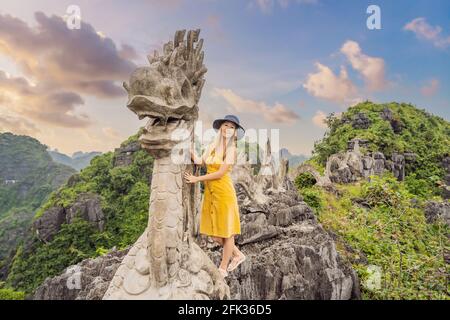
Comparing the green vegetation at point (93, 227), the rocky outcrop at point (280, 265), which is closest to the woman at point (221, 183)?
the rocky outcrop at point (280, 265)

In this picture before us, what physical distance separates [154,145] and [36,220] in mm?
24719

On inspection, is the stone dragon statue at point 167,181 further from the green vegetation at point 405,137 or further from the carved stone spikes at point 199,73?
the green vegetation at point 405,137

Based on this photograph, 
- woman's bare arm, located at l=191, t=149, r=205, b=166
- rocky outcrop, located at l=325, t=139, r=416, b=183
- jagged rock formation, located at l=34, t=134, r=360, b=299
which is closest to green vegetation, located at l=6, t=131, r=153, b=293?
jagged rock formation, located at l=34, t=134, r=360, b=299

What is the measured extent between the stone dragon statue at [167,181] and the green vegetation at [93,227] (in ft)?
62.0

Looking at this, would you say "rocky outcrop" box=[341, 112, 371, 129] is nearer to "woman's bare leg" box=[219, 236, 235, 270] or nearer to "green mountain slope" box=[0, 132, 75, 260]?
"green mountain slope" box=[0, 132, 75, 260]

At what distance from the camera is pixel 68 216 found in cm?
2352

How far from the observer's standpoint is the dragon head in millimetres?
2072

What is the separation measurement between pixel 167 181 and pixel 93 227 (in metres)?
23.7

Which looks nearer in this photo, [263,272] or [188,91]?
[188,91]

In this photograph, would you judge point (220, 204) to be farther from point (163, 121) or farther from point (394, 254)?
point (394, 254)

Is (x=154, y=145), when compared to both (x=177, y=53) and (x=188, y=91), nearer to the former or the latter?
(x=188, y=91)

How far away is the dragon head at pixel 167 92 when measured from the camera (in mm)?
2072
